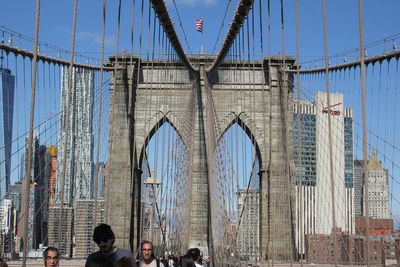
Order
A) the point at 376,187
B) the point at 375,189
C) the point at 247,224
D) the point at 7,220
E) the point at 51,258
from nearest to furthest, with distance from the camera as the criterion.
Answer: the point at 51,258 → the point at 247,224 → the point at 7,220 → the point at 375,189 → the point at 376,187

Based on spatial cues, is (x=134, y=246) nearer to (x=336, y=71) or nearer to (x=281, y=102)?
(x=281, y=102)

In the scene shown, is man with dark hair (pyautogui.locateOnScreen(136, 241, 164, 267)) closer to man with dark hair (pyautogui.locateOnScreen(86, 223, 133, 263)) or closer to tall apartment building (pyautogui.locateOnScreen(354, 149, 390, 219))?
man with dark hair (pyautogui.locateOnScreen(86, 223, 133, 263))

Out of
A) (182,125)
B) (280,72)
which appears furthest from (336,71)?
(182,125)

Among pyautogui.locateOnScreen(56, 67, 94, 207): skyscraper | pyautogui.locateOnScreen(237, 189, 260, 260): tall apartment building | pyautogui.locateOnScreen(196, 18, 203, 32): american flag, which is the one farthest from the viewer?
pyautogui.locateOnScreen(56, 67, 94, 207): skyscraper

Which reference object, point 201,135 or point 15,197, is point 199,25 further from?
point 15,197

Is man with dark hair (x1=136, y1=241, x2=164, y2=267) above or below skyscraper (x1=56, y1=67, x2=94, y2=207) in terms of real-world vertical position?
below

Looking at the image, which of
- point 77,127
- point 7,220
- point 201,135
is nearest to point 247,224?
point 201,135

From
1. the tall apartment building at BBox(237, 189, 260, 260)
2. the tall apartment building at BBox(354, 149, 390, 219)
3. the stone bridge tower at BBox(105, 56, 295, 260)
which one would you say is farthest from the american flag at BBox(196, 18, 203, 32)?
the tall apartment building at BBox(354, 149, 390, 219)

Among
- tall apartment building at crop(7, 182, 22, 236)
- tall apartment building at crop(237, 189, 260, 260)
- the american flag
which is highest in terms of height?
the american flag

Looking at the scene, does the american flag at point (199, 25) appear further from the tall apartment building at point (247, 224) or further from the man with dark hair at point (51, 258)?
the man with dark hair at point (51, 258)

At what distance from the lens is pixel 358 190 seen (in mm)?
122000

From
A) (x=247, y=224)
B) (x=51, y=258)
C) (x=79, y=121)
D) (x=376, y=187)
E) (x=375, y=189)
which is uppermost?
(x=79, y=121)

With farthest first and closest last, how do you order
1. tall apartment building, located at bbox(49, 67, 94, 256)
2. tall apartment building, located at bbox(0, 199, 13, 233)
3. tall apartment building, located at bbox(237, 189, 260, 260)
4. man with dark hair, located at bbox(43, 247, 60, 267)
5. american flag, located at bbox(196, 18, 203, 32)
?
american flag, located at bbox(196, 18, 203, 32)
tall apartment building, located at bbox(49, 67, 94, 256)
tall apartment building, located at bbox(0, 199, 13, 233)
tall apartment building, located at bbox(237, 189, 260, 260)
man with dark hair, located at bbox(43, 247, 60, 267)

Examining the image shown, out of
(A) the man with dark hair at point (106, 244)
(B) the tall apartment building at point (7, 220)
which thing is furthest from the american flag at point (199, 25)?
(A) the man with dark hair at point (106, 244)
